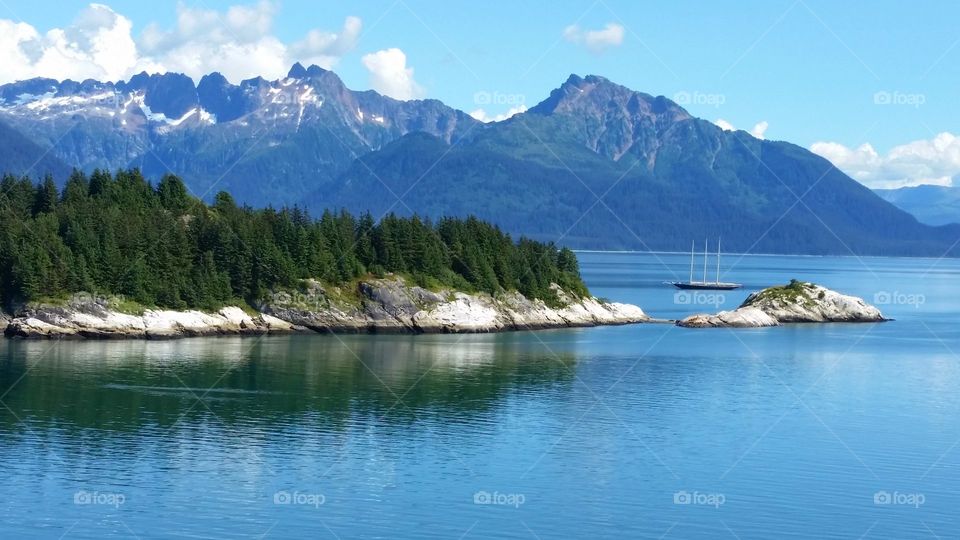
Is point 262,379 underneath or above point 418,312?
underneath

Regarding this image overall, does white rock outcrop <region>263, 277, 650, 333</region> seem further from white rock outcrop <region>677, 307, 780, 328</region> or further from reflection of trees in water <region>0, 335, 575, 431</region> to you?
white rock outcrop <region>677, 307, 780, 328</region>

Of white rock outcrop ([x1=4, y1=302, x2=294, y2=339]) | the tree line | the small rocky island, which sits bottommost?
white rock outcrop ([x1=4, y1=302, x2=294, y2=339])

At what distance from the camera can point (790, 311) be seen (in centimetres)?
17888

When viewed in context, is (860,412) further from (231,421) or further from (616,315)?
(616,315)

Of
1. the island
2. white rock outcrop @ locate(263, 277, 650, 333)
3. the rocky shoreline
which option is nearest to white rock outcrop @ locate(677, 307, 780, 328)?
the island

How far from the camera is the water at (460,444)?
57906mm

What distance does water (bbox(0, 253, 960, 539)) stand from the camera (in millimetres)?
57906

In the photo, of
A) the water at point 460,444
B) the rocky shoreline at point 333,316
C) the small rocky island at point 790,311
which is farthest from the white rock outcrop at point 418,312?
the small rocky island at point 790,311

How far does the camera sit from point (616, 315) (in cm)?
17525

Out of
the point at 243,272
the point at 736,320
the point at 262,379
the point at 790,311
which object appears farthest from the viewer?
the point at 790,311

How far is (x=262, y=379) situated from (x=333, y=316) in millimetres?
44339

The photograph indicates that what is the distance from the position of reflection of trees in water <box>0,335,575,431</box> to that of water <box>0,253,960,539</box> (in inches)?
15.7

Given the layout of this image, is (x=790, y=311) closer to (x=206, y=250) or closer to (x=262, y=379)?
(x=206, y=250)

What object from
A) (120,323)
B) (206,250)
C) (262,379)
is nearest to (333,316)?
(206,250)
